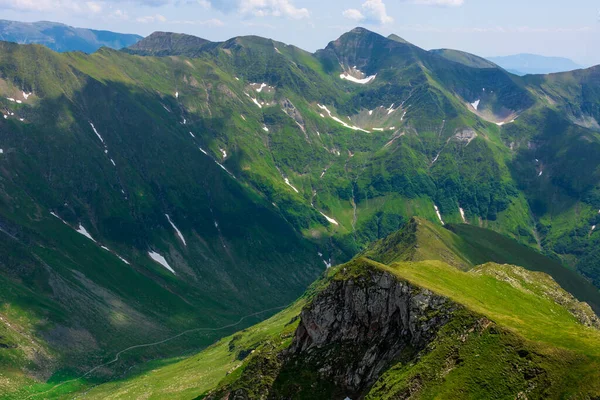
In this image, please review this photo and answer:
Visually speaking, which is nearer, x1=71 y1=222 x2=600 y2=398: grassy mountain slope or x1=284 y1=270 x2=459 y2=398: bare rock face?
x1=71 y1=222 x2=600 y2=398: grassy mountain slope

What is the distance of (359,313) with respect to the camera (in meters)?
85.8

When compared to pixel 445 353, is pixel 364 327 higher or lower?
lower

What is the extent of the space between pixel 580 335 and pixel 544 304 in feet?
155

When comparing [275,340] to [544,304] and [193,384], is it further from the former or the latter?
[193,384]

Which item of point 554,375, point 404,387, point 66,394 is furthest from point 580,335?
point 66,394

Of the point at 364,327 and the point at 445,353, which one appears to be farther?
the point at 364,327

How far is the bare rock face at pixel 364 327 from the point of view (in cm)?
7819

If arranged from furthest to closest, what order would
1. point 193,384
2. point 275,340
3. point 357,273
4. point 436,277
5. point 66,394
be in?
point 66,394, point 193,384, point 275,340, point 436,277, point 357,273

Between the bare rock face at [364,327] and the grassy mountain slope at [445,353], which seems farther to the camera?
the bare rock face at [364,327]

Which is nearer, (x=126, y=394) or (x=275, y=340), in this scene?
(x=275, y=340)

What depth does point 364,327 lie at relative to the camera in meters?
84.9

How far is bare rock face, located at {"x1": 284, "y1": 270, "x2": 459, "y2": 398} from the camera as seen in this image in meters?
78.2

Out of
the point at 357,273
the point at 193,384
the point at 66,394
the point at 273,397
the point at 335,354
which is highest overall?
the point at 357,273

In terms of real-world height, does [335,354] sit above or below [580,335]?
below
